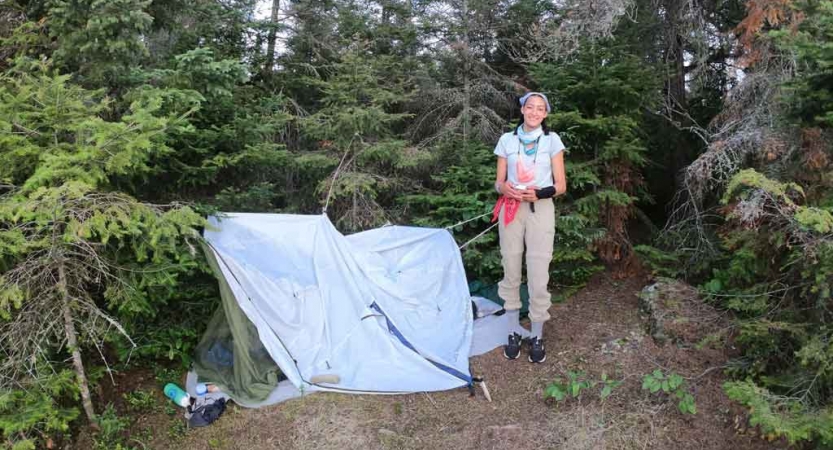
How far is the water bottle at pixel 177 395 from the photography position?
3.66m

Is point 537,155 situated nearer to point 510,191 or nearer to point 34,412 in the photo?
point 510,191

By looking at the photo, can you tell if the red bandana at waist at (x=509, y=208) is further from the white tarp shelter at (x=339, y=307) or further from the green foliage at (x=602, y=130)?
the green foliage at (x=602, y=130)

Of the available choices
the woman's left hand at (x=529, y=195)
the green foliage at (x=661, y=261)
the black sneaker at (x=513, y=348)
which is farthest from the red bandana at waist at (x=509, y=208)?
the green foliage at (x=661, y=261)

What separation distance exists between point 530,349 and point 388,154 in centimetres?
243

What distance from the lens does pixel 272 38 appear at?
270 inches

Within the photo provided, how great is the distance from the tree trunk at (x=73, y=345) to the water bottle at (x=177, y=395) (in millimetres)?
472

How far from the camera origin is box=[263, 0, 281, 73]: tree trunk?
21.9ft

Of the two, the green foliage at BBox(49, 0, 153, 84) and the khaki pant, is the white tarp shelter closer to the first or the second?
the khaki pant

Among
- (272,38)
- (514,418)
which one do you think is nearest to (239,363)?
(514,418)

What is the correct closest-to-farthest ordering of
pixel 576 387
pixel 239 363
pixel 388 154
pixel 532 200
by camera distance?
pixel 576 387, pixel 239 363, pixel 532 200, pixel 388 154

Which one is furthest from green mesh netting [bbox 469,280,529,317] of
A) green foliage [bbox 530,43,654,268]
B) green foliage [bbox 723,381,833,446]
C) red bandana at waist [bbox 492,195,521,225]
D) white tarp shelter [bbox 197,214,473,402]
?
green foliage [bbox 723,381,833,446]

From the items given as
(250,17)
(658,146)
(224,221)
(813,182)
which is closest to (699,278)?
(813,182)

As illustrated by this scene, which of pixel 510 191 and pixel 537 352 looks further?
pixel 537 352

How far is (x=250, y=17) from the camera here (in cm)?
671
